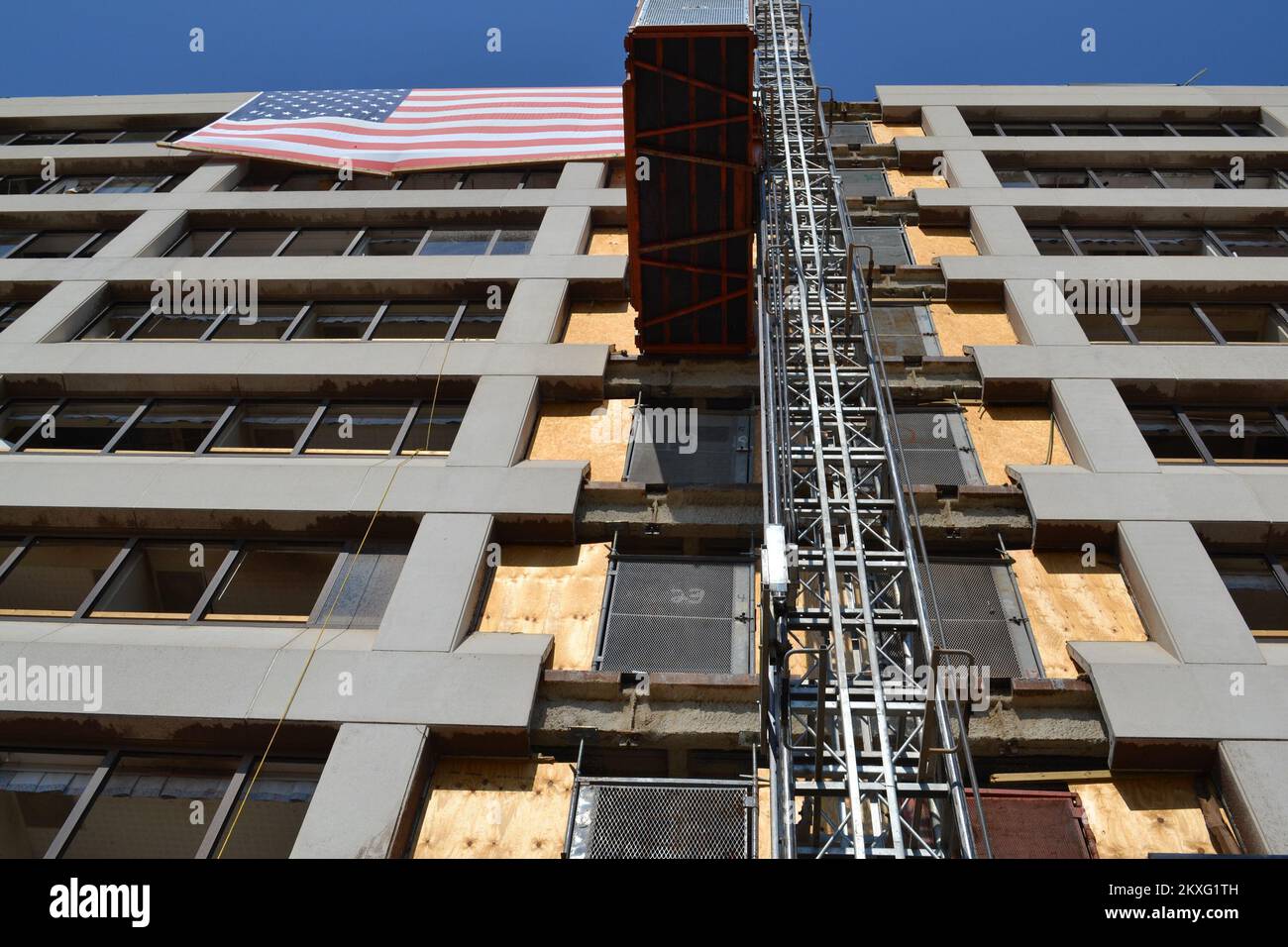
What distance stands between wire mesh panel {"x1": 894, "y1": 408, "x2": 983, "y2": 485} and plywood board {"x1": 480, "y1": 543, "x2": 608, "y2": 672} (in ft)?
16.1

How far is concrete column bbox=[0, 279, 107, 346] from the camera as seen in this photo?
16.7 meters

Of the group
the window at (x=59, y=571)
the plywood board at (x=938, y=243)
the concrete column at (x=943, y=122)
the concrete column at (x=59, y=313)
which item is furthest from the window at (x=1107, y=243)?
the concrete column at (x=59, y=313)

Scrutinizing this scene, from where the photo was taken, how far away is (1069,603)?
11398 millimetres

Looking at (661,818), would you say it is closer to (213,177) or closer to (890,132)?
(890,132)

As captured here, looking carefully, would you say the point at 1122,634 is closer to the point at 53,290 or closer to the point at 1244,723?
the point at 1244,723

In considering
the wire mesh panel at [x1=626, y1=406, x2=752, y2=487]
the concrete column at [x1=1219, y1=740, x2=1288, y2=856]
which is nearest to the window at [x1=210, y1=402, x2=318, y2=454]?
the wire mesh panel at [x1=626, y1=406, x2=752, y2=487]

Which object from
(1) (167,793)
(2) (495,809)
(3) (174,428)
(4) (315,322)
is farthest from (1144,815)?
(4) (315,322)

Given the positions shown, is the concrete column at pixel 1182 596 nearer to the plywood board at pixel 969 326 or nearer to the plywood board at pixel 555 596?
the plywood board at pixel 969 326

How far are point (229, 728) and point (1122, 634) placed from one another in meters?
10.7

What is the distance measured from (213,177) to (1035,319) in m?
18.8

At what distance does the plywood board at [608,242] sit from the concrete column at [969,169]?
753 cm

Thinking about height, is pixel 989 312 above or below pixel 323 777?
above
